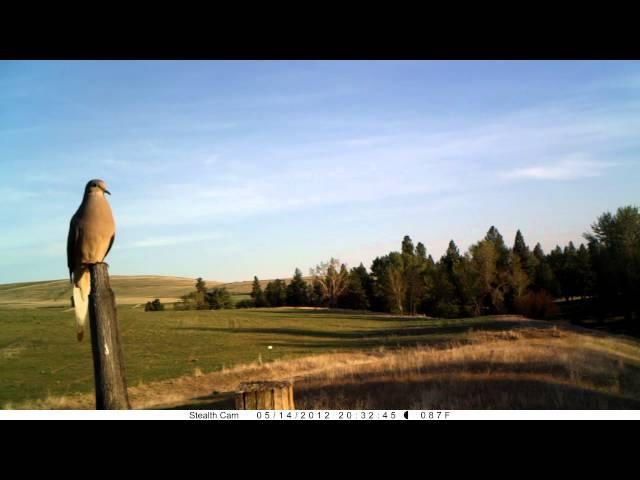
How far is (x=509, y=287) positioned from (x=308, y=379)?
4.84 m

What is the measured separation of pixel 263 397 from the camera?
11.3 feet

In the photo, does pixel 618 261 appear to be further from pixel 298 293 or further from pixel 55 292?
pixel 55 292

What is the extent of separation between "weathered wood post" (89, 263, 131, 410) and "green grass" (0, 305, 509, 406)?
732 centimetres

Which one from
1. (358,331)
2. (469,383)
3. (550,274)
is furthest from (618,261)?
(358,331)

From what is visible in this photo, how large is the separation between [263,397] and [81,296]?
165 centimetres

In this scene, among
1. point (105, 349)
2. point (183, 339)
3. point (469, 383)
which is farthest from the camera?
point (183, 339)

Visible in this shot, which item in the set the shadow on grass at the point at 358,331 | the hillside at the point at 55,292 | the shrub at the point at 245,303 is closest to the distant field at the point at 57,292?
the hillside at the point at 55,292

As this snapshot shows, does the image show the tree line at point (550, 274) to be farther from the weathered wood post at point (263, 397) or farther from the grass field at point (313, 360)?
the weathered wood post at point (263, 397)

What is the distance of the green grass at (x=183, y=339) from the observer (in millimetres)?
11922

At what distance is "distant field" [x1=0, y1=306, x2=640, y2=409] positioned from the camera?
5.65 meters

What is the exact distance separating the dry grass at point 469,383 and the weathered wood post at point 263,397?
188cm
